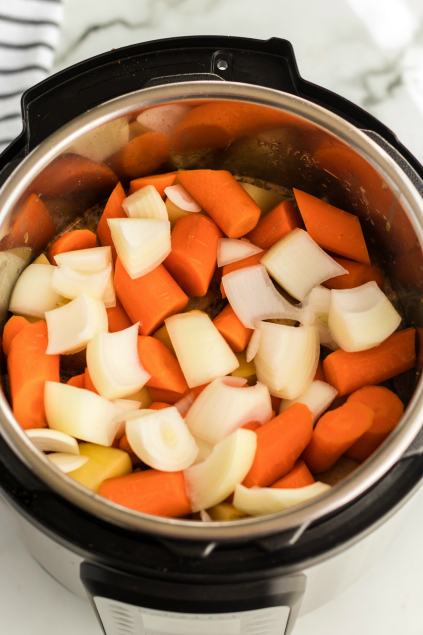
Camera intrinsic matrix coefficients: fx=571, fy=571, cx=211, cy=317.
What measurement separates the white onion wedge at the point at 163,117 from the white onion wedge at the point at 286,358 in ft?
1.19

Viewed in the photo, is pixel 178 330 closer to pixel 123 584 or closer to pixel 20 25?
pixel 123 584

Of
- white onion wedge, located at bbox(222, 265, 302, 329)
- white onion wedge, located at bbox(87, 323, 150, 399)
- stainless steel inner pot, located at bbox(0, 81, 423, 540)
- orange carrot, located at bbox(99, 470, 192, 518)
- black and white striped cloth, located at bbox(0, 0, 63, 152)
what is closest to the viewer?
stainless steel inner pot, located at bbox(0, 81, 423, 540)

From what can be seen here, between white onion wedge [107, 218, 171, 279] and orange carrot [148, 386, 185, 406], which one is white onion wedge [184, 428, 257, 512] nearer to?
orange carrot [148, 386, 185, 406]

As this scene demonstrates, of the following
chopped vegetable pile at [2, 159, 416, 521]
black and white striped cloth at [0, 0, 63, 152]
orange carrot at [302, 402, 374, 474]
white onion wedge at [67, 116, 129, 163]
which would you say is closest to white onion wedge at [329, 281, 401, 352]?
chopped vegetable pile at [2, 159, 416, 521]

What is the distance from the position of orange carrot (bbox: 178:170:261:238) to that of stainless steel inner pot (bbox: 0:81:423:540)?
0.07 meters

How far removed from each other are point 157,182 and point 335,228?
0.32m

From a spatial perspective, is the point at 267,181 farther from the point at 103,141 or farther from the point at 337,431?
the point at 337,431

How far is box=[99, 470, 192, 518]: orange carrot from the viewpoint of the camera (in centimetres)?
74

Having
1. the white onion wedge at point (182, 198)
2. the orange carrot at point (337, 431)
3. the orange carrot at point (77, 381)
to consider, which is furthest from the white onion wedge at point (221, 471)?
the white onion wedge at point (182, 198)

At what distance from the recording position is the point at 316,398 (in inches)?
34.8

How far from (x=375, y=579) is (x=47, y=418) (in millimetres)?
589

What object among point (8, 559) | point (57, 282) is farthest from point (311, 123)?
point (8, 559)

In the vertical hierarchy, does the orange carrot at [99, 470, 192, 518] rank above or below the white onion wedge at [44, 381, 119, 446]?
below

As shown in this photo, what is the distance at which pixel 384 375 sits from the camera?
0.90 metres
